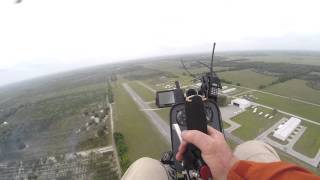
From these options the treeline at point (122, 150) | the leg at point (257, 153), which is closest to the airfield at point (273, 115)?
the leg at point (257, 153)

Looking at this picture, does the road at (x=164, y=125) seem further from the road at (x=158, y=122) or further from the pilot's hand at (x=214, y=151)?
the pilot's hand at (x=214, y=151)

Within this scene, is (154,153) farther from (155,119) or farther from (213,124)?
(213,124)

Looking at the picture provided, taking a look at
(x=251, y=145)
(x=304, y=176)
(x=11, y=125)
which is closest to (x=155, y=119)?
(x=251, y=145)

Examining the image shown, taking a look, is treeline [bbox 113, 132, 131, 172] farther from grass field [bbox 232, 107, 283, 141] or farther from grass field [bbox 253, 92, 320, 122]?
grass field [bbox 253, 92, 320, 122]

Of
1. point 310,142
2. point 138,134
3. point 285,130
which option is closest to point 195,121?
point 310,142

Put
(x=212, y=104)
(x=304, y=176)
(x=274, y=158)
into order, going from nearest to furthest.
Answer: (x=304, y=176)
(x=212, y=104)
(x=274, y=158)

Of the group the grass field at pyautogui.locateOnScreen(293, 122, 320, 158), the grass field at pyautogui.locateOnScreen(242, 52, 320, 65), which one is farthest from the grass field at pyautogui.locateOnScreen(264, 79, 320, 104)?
the grass field at pyautogui.locateOnScreen(242, 52, 320, 65)

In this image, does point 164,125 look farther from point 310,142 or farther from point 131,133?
point 310,142
